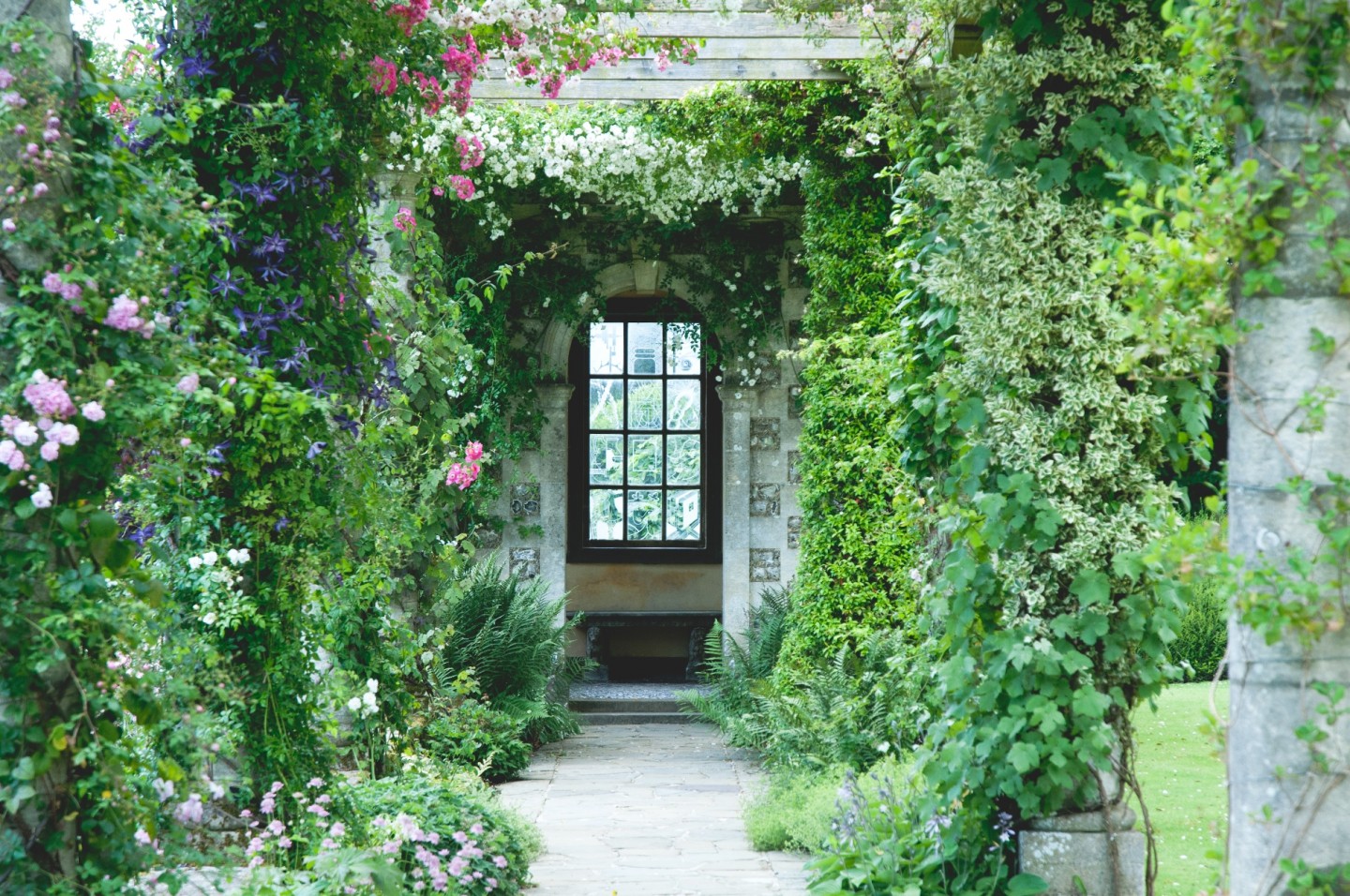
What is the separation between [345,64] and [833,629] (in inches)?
157

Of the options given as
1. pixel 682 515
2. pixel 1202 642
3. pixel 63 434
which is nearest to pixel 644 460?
pixel 682 515

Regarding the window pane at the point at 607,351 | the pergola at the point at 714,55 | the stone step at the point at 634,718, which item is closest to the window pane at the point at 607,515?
the window pane at the point at 607,351

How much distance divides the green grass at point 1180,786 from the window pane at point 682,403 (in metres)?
3.95

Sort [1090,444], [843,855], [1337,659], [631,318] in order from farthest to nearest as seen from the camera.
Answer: [631,318]
[843,855]
[1090,444]
[1337,659]

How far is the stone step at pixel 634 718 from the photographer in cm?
838

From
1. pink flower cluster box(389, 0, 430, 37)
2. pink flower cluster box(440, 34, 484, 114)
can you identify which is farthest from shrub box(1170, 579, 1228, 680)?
pink flower cluster box(389, 0, 430, 37)

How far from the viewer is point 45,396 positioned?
82.0 inches

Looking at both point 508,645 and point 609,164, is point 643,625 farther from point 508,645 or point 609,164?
point 609,164

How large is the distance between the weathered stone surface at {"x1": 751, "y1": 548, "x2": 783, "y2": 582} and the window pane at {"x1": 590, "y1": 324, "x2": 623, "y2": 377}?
1852 millimetres

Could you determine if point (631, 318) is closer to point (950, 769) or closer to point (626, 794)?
point (626, 794)

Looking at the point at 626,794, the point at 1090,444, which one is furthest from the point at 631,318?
the point at 1090,444

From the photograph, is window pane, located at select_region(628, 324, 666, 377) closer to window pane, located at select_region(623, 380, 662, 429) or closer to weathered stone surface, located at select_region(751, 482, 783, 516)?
window pane, located at select_region(623, 380, 662, 429)

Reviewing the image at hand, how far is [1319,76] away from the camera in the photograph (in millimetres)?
1884

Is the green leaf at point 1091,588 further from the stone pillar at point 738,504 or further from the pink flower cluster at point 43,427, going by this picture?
the stone pillar at point 738,504
